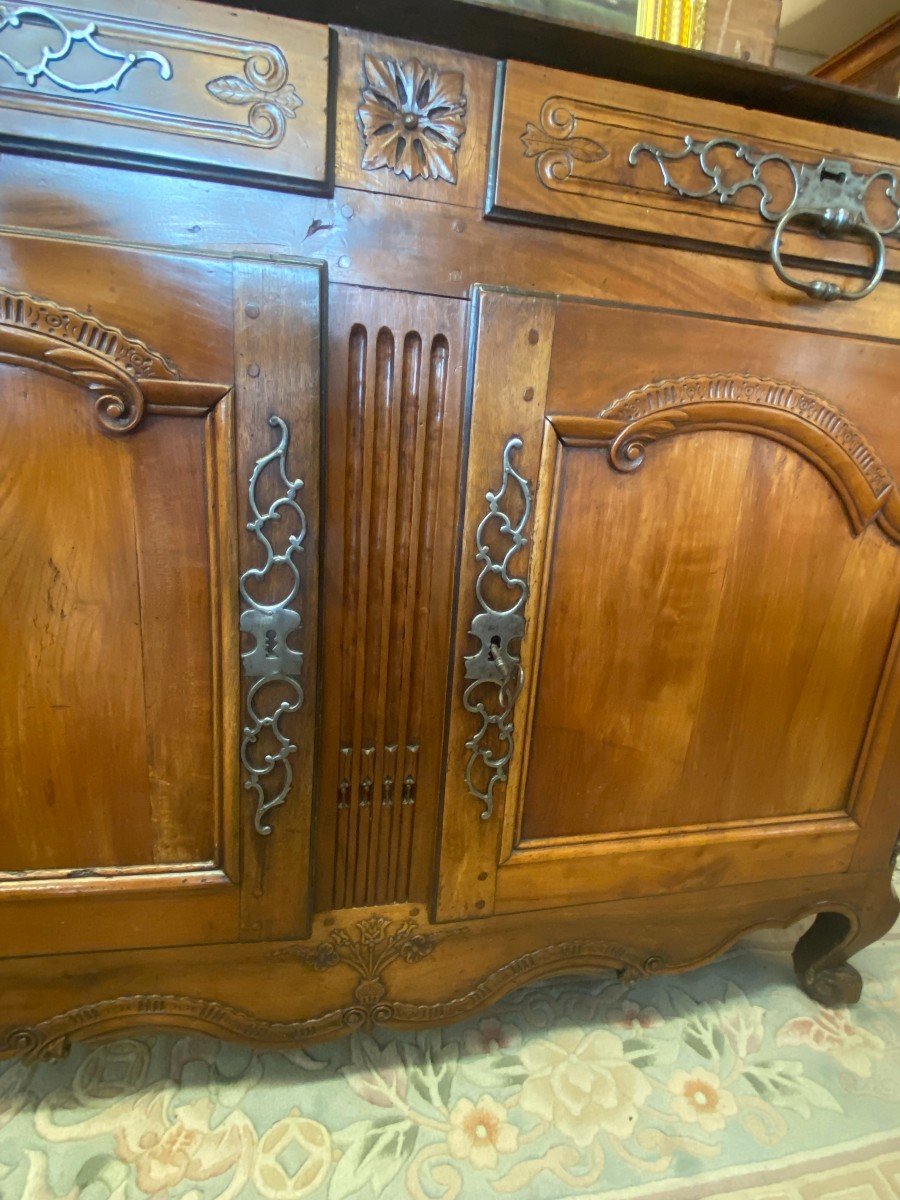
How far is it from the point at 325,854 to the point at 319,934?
8 centimetres

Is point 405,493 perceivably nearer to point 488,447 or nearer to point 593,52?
point 488,447

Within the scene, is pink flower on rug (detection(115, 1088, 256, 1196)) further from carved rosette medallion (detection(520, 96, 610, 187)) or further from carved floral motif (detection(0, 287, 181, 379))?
carved rosette medallion (detection(520, 96, 610, 187))

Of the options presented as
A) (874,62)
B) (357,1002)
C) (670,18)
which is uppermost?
(874,62)

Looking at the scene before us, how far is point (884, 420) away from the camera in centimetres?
60

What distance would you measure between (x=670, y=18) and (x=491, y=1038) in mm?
1056

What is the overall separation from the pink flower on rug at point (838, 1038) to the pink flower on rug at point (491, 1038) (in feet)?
1.08

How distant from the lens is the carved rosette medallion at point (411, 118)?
18.0 inches

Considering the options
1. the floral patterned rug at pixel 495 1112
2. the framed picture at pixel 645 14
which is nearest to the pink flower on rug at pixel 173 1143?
the floral patterned rug at pixel 495 1112

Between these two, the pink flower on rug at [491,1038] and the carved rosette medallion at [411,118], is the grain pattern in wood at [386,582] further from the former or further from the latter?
the pink flower on rug at [491,1038]

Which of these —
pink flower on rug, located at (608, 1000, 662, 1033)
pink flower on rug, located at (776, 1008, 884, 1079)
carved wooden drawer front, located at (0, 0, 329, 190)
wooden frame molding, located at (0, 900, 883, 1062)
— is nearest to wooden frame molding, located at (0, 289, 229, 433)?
carved wooden drawer front, located at (0, 0, 329, 190)

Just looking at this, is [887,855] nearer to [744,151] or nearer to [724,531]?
[724,531]

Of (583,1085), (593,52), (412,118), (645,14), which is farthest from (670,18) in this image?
(583,1085)

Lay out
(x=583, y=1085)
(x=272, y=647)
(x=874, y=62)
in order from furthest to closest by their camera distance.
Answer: (x=874, y=62) → (x=583, y=1085) → (x=272, y=647)

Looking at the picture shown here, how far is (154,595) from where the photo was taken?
1.67ft
